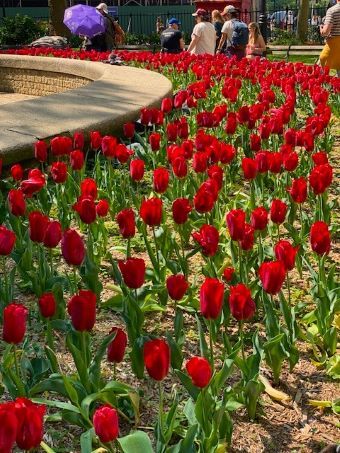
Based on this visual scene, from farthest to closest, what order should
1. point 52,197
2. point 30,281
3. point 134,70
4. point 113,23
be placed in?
point 113,23
point 134,70
point 52,197
point 30,281

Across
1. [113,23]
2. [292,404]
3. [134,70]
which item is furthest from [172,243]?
[113,23]

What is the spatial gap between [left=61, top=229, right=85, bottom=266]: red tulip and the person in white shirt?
35.1 feet

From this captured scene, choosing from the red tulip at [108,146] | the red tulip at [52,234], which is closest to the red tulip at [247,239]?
the red tulip at [52,234]

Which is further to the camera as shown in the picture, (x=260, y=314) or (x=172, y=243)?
(x=172, y=243)

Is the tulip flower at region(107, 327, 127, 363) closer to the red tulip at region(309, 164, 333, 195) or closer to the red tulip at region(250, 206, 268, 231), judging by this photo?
the red tulip at region(250, 206, 268, 231)

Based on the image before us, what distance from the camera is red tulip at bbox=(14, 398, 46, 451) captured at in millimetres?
1450

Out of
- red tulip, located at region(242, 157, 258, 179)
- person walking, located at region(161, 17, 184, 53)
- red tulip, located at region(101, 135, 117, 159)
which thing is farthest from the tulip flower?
person walking, located at region(161, 17, 184, 53)

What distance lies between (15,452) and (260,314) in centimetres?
118

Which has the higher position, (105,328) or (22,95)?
(105,328)

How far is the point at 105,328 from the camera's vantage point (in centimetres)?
295

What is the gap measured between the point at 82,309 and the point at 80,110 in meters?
4.26

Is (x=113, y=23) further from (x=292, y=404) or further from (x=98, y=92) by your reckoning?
(x=292, y=404)

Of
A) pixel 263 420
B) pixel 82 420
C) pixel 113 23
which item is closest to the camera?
pixel 82 420

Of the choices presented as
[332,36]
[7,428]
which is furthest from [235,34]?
[7,428]
